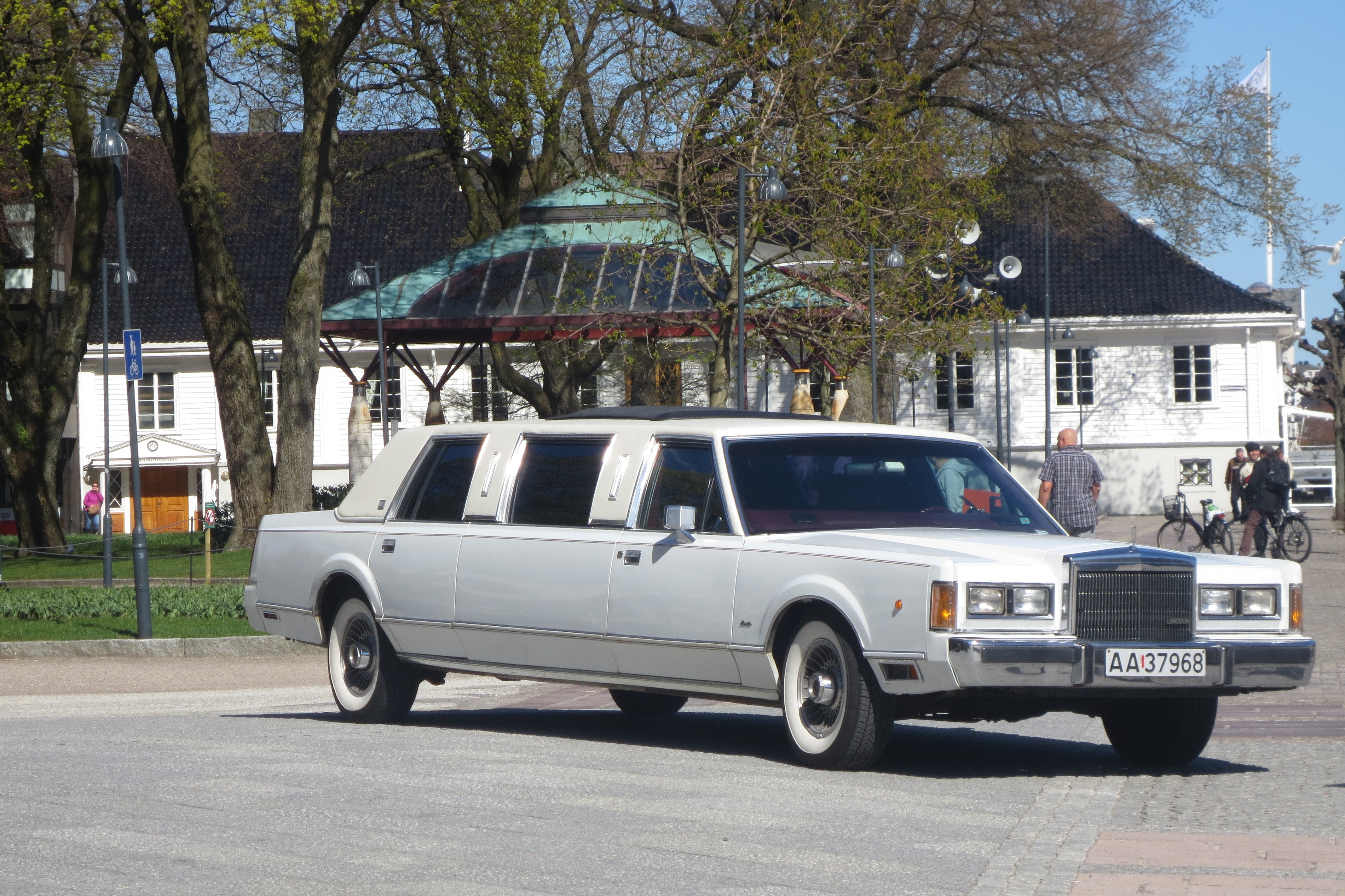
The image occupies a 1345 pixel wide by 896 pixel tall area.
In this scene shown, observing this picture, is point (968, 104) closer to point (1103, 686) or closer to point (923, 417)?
point (923, 417)

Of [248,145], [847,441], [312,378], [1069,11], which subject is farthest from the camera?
[248,145]

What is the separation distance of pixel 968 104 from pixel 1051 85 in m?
1.66

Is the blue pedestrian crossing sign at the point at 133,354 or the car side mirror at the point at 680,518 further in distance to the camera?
the blue pedestrian crossing sign at the point at 133,354

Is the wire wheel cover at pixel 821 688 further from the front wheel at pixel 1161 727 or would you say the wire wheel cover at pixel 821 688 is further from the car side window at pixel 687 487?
the front wheel at pixel 1161 727

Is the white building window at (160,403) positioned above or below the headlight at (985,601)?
above

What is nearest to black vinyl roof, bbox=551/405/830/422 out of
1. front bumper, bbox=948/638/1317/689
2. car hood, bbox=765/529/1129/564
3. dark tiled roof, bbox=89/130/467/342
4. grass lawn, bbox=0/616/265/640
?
car hood, bbox=765/529/1129/564

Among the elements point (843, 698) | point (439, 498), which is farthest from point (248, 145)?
point (843, 698)

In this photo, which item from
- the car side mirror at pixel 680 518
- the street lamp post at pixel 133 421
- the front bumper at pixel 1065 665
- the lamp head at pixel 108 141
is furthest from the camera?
the lamp head at pixel 108 141

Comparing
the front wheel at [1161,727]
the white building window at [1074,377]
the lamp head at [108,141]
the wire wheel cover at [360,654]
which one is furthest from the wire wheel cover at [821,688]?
the white building window at [1074,377]

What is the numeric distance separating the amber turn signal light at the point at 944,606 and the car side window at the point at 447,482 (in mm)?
3505

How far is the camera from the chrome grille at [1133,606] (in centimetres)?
866

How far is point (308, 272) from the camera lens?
28.8 m

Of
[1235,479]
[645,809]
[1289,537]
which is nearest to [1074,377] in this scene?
[1235,479]

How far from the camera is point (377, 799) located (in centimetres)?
809
